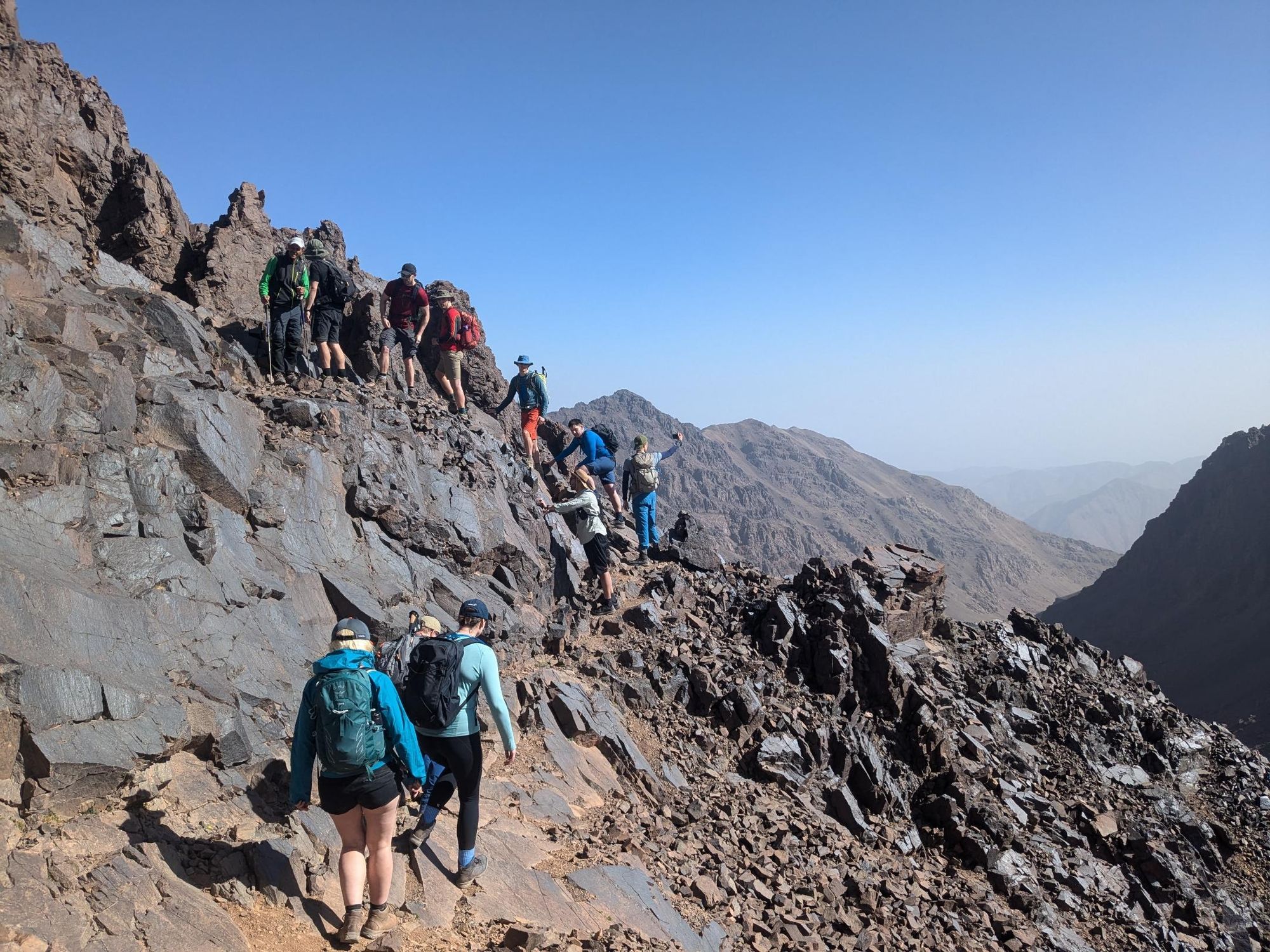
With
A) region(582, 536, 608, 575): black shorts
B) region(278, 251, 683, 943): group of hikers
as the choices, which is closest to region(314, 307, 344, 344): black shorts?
region(582, 536, 608, 575): black shorts

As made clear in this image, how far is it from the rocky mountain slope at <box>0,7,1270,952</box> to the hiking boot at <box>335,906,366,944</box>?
177 mm

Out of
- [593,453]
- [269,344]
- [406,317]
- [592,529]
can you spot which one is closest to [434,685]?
[592,529]

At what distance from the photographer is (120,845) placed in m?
5.45

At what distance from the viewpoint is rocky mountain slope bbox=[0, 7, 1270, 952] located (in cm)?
595

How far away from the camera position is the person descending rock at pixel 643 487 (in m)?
17.0

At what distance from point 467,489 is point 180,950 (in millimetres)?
10096

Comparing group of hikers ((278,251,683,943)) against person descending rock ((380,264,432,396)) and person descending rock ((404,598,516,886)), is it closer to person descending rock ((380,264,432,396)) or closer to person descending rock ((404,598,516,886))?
person descending rock ((404,598,516,886))

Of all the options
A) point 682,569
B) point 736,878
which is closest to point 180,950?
point 736,878

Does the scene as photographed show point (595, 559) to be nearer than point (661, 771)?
No

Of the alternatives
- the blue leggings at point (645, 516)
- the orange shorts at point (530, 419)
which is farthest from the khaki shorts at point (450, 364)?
the blue leggings at point (645, 516)

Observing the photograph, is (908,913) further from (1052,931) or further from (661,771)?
(661,771)

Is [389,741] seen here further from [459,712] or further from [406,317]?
[406,317]

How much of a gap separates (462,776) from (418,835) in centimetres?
84

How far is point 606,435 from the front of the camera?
15852 millimetres
